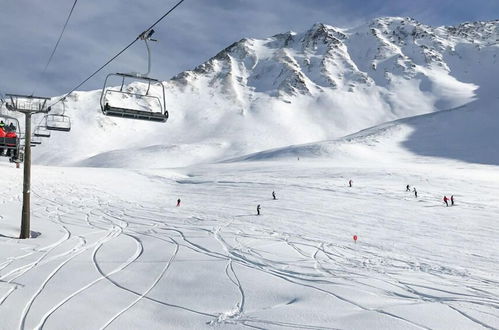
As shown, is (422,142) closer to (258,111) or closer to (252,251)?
(258,111)

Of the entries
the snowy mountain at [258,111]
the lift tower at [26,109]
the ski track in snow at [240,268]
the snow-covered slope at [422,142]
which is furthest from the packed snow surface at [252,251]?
the snowy mountain at [258,111]

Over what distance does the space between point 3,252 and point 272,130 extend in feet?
437

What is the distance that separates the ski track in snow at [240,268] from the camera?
8.64 meters

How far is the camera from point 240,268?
12.2m

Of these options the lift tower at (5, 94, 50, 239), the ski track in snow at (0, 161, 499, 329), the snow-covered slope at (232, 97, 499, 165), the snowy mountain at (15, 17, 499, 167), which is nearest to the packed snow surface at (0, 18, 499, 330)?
the ski track in snow at (0, 161, 499, 329)

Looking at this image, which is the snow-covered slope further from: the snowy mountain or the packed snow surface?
the packed snow surface

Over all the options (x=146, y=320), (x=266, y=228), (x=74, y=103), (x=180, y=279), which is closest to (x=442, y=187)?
(x=266, y=228)

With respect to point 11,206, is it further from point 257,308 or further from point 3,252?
point 257,308

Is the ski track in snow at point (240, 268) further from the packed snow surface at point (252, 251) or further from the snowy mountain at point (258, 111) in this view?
the snowy mountain at point (258, 111)

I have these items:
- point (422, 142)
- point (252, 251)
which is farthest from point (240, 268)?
point (422, 142)

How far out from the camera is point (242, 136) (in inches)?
5408

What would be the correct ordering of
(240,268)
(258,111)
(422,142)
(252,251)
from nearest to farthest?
(240,268)
(252,251)
(422,142)
(258,111)

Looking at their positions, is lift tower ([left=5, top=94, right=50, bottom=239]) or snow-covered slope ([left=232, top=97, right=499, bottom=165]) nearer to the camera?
lift tower ([left=5, top=94, right=50, bottom=239])

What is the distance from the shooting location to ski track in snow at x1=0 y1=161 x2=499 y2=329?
8641 millimetres
